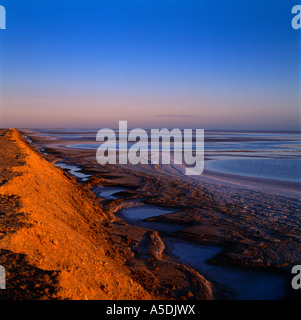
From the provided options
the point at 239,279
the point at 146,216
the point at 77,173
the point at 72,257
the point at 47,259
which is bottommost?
the point at 239,279

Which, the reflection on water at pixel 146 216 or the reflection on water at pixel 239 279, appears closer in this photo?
the reflection on water at pixel 239 279

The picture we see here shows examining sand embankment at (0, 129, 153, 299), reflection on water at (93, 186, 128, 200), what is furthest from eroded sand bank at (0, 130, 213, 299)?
reflection on water at (93, 186, 128, 200)

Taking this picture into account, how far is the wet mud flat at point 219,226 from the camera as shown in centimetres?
575

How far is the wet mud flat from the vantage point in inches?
226

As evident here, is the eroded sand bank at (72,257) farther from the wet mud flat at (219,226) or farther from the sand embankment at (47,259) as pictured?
the wet mud flat at (219,226)

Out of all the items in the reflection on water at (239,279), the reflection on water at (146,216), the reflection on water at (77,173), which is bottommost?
the reflection on water at (239,279)

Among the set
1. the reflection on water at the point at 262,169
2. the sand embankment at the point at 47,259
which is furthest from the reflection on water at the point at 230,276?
the reflection on water at the point at 262,169

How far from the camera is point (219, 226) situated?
27.1 ft
